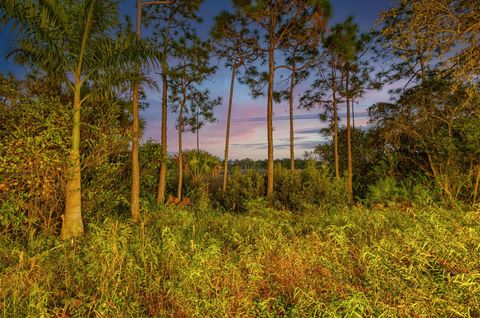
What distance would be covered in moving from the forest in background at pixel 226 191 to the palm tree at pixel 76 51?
29 millimetres

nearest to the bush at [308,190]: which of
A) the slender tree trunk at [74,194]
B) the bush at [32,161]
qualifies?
the slender tree trunk at [74,194]

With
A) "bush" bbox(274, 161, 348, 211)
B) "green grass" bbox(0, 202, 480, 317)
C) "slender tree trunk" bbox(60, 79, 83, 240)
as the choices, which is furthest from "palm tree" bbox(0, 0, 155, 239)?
"bush" bbox(274, 161, 348, 211)

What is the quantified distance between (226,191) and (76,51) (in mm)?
8128

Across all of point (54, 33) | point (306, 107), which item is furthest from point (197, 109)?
point (54, 33)

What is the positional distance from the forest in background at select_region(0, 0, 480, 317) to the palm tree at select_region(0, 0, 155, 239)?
3cm

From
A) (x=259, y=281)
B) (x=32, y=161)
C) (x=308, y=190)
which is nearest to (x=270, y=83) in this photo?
(x=308, y=190)

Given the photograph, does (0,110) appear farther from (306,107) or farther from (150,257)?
(306,107)

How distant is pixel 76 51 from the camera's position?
6.00 metres

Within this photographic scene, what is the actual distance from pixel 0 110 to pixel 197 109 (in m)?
9.51

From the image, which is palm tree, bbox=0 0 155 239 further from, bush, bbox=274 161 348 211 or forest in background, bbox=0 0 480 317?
bush, bbox=274 161 348 211

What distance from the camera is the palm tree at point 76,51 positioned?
18.1ft

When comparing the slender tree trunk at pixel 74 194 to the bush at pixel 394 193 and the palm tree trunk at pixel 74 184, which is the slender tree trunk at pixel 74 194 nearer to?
the palm tree trunk at pixel 74 184

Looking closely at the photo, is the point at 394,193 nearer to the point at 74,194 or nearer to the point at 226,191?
the point at 226,191

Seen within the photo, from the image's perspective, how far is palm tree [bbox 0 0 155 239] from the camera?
5520 mm
